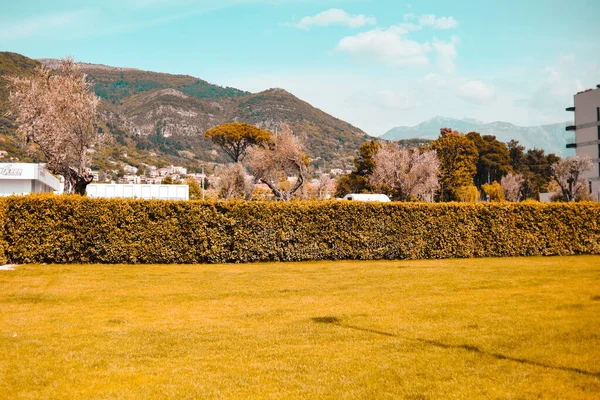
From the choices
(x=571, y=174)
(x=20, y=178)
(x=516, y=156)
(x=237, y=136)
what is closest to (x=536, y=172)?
(x=516, y=156)

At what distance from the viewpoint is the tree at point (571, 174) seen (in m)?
66.4

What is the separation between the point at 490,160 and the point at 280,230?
8051cm

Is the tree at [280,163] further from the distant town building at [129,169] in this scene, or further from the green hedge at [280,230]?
the distant town building at [129,169]

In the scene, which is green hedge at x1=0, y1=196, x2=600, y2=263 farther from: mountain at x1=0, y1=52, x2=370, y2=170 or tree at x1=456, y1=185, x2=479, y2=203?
mountain at x1=0, y1=52, x2=370, y2=170

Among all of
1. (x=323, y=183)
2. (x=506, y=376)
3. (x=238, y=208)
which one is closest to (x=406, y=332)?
(x=506, y=376)

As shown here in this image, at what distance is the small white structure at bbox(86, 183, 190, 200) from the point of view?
4684cm

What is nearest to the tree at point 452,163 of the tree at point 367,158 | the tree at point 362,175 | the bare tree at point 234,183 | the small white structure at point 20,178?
the tree at point 367,158

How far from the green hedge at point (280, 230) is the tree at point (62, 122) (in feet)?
41.7

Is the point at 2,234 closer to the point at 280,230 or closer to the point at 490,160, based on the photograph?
the point at 280,230

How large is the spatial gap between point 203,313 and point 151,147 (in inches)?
5234

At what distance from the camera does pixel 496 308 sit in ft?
36.3

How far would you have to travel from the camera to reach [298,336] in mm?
8844

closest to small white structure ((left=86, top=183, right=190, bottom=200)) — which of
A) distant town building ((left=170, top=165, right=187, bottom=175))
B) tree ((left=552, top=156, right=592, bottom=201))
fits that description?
tree ((left=552, top=156, right=592, bottom=201))

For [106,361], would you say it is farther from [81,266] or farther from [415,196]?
[415,196]
